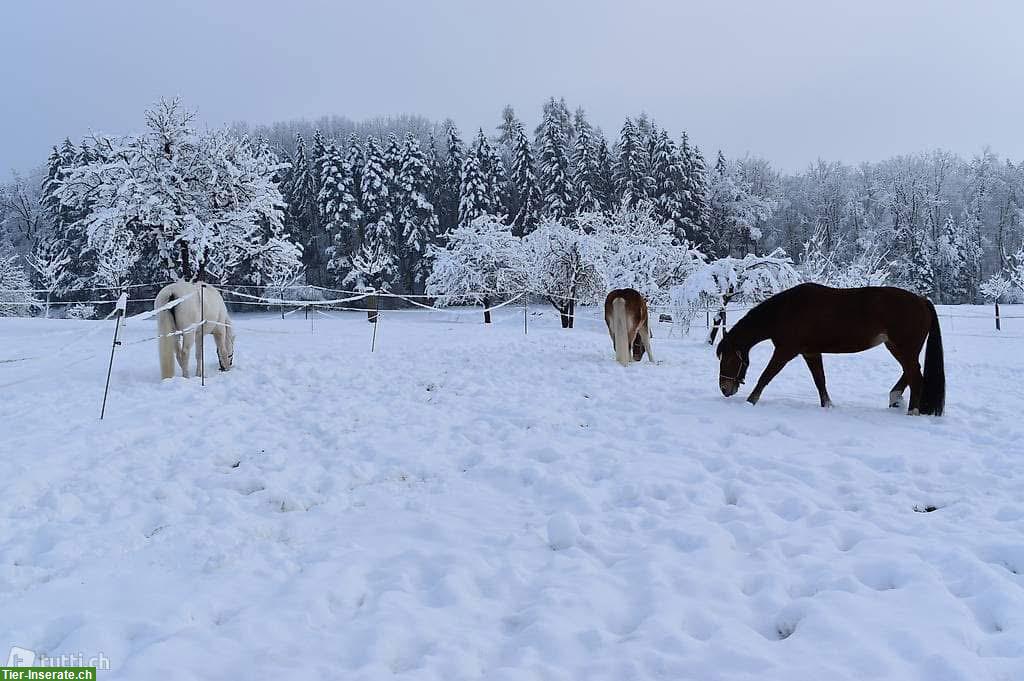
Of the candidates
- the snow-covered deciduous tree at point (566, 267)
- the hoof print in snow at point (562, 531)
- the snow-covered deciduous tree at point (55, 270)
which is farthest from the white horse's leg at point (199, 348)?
the snow-covered deciduous tree at point (55, 270)

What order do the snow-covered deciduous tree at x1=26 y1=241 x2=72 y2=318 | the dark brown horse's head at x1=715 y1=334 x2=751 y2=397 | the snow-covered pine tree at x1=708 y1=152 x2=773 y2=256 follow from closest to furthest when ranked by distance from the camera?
the dark brown horse's head at x1=715 y1=334 x2=751 y2=397, the snow-covered deciduous tree at x1=26 y1=241 x2=72 y2=318, the snow-covered pine tree at x1=708 y1=152 x2=773 y2=256

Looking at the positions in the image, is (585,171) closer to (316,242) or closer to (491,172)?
(491,172)

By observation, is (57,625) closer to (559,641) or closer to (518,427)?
(559,641)

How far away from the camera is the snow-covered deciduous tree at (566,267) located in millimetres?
22000

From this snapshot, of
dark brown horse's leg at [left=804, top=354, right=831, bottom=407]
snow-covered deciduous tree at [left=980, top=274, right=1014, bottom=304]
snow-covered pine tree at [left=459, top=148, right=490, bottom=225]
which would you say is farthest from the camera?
snow-covered pine tree at [left=459, top=148, right=490, bottom=225]

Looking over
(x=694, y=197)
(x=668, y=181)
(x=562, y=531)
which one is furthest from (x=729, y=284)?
(x=694, y=197)

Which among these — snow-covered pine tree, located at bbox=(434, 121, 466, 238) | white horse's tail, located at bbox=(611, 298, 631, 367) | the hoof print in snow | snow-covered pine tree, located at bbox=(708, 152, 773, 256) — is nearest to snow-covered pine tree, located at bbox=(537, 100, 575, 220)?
snow-covered pine tree, located at bbox=(434, 121, 466, 238)

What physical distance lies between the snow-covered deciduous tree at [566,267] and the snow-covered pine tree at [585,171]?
11009mm

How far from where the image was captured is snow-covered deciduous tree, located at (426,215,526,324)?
945 inches

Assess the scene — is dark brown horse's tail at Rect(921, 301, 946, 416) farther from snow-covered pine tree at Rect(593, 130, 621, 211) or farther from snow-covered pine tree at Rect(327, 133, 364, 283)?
A: snow-covered pine tree at Rect(593, 130, 621, 211)

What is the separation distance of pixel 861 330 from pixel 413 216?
32.2 metres

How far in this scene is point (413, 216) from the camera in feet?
115

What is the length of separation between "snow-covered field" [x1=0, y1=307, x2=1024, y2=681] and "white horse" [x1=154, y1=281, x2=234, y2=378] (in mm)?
1434

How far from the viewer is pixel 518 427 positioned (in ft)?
17.2
